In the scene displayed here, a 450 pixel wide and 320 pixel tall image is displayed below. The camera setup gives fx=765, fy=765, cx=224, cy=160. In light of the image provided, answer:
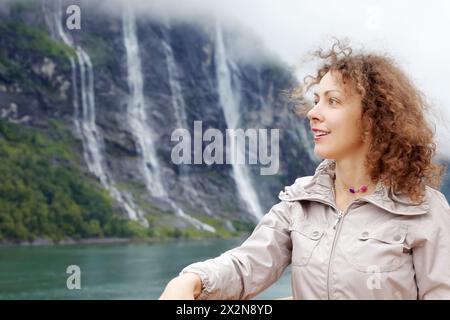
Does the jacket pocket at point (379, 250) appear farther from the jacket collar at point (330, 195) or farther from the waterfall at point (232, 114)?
the waterfall at point (232, 114)

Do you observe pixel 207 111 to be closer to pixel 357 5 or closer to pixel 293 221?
pixel 357 5

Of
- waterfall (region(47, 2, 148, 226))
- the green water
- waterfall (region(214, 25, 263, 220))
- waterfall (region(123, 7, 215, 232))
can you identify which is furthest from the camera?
waterfall (region(47, 2, 148, 226))

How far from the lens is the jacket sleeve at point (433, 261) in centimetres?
116

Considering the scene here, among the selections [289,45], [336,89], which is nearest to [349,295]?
[336,89]

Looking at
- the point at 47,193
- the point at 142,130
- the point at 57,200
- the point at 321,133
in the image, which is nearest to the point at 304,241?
the point at 321,133

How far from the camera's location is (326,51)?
4.40 ft

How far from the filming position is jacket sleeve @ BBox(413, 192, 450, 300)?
1.16 m

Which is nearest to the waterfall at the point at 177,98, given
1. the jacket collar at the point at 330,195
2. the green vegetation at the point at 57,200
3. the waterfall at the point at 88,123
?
the green vegetation at the point at 57,200

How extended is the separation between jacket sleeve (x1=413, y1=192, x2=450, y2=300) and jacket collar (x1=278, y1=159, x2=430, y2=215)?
32mm

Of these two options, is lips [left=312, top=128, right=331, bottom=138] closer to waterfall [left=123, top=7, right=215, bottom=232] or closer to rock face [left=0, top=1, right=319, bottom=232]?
rock face [left=0, top=1, right=319, bottom=232]

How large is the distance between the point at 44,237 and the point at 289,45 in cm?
1158

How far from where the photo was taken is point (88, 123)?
30281 mm

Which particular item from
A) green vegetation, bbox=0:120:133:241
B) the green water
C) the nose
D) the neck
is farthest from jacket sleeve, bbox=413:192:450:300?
green vegetation, bbox=0:120:133:241
